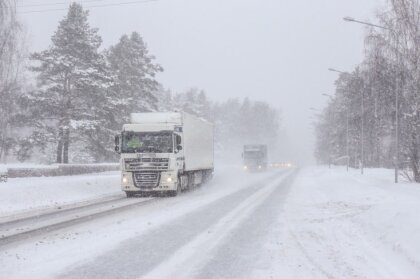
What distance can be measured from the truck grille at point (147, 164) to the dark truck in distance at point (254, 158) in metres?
45.1

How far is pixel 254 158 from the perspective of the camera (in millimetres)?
69188

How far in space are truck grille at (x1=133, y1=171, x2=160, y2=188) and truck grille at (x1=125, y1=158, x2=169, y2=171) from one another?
0.83 feet

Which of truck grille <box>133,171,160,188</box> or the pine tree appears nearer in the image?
truck grille <box>133,171,160,188</box>

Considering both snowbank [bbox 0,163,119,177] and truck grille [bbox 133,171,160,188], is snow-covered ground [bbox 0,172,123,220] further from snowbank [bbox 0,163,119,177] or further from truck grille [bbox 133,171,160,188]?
truck grille [bbox 133,171,160,188]

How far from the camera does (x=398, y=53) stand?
3064 cm

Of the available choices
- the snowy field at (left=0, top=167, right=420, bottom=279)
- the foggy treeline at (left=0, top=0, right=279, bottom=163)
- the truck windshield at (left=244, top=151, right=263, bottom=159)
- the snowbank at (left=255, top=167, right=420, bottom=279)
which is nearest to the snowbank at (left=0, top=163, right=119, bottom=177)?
the foggy treeline at (left=0, top=0, right=279, bottom=163)

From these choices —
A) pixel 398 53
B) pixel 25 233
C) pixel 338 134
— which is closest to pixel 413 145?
pixel 398 53

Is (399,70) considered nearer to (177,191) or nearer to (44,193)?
(177,191)

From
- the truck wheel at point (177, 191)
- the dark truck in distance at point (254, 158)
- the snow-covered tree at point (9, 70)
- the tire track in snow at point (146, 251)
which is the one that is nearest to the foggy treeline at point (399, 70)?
the truck wheel at point (177, 191)

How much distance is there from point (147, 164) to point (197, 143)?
6431 millimetres

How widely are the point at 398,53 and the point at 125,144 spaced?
1568cm

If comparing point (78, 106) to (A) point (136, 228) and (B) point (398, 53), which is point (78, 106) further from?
(A) point (136, 228)

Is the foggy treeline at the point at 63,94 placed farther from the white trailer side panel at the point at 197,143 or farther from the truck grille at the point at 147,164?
the truck grille at the point at 147,164

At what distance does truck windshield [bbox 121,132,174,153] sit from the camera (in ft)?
80.4
